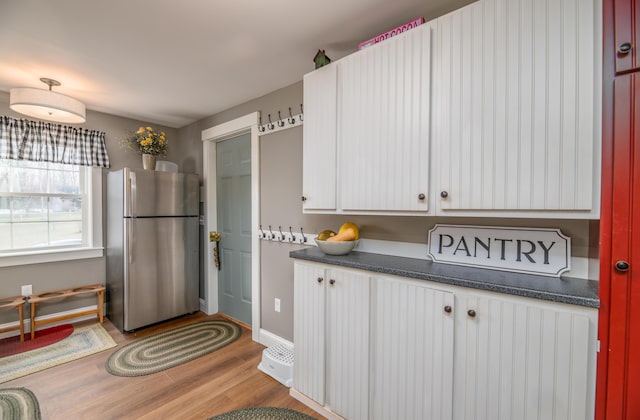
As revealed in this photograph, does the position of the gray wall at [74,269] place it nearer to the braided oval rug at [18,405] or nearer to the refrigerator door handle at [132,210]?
the refrigerator door handle at [132,210]

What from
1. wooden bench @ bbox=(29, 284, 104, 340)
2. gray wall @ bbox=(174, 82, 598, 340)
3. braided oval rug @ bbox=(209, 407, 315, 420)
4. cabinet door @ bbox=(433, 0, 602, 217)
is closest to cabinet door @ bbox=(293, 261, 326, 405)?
braided oval rug @ bbox=(209, 407, 315, 420)

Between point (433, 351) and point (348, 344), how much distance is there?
1.60 feet

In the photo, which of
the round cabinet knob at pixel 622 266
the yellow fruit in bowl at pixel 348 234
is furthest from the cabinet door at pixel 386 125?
the round cabinet knob at pixel 622 266

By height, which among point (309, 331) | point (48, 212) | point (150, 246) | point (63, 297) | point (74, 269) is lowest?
point (63, 297)

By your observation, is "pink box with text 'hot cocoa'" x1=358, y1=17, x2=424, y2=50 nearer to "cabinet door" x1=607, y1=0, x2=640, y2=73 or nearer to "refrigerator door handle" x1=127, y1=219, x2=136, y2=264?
"cabinet door" x1=607, y1=0, x2=640, y2=73

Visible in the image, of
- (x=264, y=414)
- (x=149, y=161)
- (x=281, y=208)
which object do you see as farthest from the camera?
(x=149, y=161)

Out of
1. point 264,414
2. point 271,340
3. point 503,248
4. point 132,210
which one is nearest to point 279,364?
point 264,414

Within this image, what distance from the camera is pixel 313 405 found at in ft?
5.70

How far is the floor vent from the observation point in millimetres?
1983

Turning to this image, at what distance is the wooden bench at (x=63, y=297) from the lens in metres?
2.61

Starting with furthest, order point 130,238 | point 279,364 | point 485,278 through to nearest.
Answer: point 130,238, point 279,364, point 485,278

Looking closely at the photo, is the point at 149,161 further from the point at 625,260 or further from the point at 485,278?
the point at 625,260

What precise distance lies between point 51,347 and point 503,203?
12.0 ft

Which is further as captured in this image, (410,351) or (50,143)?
(50,143)
